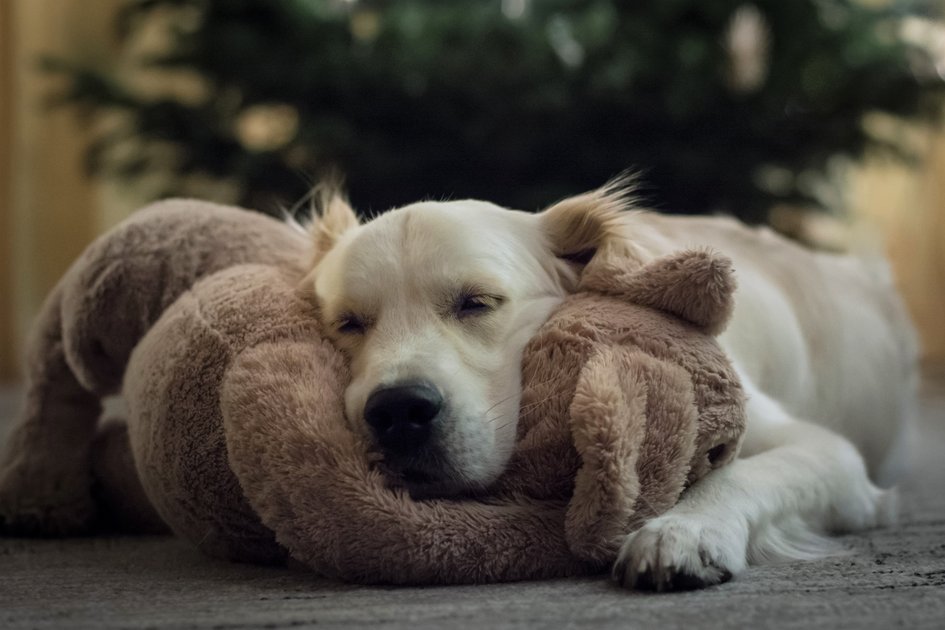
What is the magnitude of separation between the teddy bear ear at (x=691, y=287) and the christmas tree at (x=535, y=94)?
2.09 meters

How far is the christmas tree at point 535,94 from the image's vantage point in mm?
3703

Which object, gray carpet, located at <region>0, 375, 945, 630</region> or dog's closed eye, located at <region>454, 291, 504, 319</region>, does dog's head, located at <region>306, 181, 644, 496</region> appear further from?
gray carpet, located at <region>0, 375, 945, 630</region>

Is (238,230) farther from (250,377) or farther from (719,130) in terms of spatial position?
(719,130)

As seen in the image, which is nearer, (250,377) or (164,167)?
(250,377)

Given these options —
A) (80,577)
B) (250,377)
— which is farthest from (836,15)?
(80,577)

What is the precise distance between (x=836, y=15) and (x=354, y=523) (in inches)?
122

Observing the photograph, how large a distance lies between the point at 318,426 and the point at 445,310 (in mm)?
340

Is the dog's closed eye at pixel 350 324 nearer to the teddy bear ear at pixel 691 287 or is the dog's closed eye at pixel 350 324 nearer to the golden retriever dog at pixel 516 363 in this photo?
the golden retriever dog at pixel 516 363

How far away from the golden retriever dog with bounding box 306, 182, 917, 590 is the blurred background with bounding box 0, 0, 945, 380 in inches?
56.6

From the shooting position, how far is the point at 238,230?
1.98 meters

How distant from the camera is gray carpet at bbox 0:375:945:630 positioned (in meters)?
1.18

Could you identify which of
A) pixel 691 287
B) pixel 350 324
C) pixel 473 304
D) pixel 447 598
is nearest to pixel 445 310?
pixel 473 304

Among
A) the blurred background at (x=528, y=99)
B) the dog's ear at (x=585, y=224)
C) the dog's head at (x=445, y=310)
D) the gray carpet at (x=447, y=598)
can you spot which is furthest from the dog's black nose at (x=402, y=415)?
the blurred background at (x=528, y=99)

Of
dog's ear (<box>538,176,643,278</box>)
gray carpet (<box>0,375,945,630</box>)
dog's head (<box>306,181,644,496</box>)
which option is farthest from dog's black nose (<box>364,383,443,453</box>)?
dog's ear (<box>538,176,643,278</box>)
